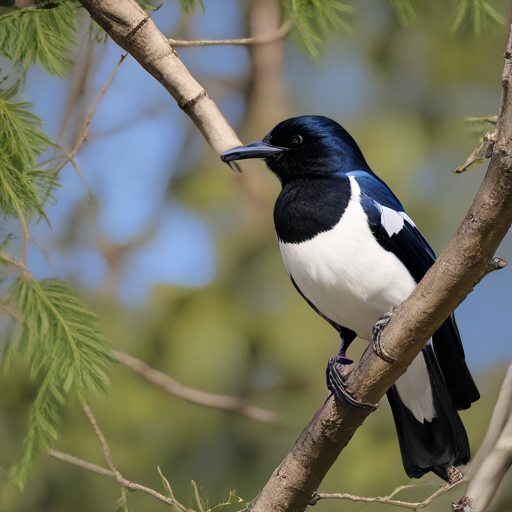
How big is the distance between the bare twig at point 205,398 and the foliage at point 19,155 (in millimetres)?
1778

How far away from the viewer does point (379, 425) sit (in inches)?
135

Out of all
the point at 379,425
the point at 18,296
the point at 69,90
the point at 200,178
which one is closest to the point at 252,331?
the point at 379,425

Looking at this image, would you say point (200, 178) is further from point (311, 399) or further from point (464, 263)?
point (464, 263)

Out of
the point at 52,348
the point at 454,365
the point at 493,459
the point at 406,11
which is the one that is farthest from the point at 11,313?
the point at 406,11

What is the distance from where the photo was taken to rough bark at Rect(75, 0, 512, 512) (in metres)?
1.08

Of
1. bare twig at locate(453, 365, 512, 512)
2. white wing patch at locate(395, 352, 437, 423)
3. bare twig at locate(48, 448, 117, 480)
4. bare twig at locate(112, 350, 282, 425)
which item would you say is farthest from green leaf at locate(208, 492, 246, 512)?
bare twig at locate(112, 350, 282, 425)

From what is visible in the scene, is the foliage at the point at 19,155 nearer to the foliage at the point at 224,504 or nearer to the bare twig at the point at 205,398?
the foliage at the point at 224,504

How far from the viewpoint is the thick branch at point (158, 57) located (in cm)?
156

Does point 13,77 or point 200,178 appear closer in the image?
point 13,77

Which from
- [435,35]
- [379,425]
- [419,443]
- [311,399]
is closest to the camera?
[419,443]

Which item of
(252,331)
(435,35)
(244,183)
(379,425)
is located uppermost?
(435,35)

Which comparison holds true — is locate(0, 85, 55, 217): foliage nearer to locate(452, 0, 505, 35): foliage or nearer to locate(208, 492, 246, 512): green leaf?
locate(208, 492, 246, 512): green leaf

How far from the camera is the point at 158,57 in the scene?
1659mm

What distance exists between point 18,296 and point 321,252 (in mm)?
887
